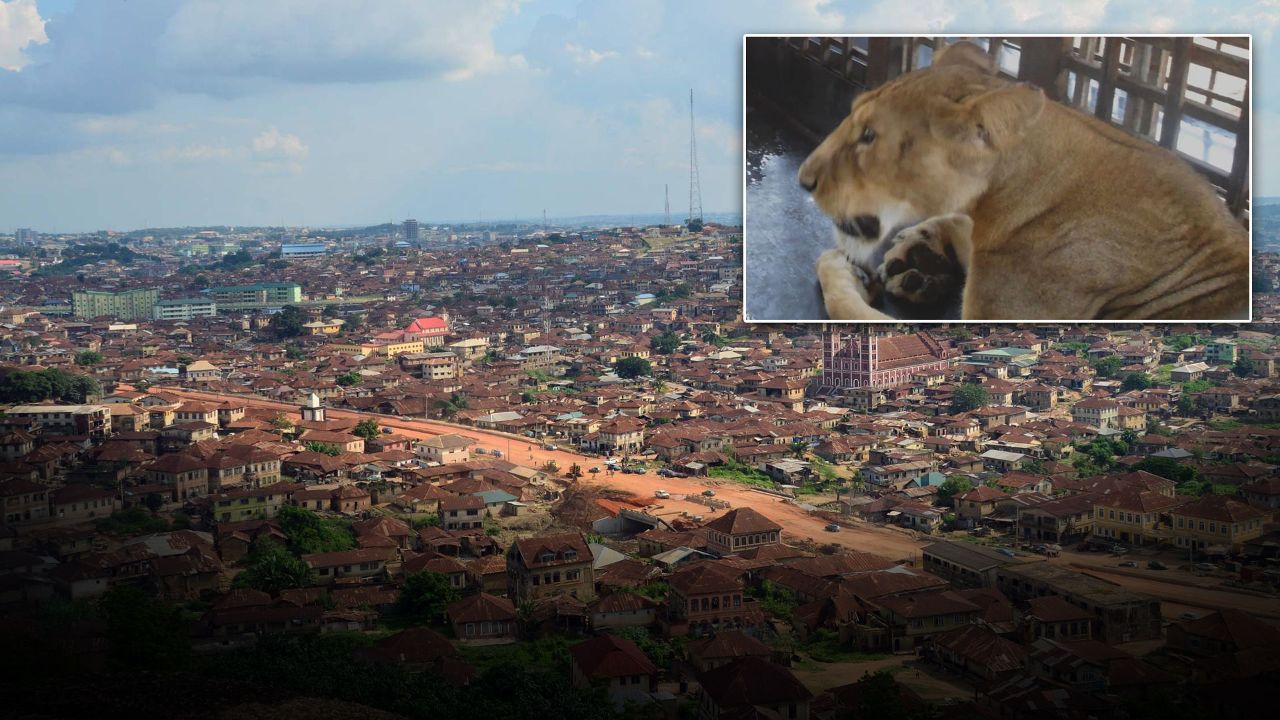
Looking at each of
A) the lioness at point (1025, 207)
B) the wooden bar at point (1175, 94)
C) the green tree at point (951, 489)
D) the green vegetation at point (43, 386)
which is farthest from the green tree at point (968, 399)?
the green vegetation at point (43, 386)

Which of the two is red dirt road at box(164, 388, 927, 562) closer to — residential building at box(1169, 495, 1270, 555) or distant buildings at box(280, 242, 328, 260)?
residential building at box(1169, 495, 1270, 555)

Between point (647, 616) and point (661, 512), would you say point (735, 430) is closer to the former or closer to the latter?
point (661, 512)

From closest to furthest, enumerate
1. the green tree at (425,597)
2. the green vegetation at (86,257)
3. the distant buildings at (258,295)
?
the green tree at (425,597) → the distant buildings at (258,295) → the green vegetation at (86,257)

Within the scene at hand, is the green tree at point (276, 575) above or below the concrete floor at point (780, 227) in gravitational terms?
below

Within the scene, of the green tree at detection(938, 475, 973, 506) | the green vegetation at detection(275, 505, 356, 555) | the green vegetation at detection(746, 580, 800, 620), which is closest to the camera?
the green vegetation at detection(746, 580, 800, 620)

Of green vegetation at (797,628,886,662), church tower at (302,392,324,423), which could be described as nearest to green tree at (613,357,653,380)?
church tower at (302,392,324,423)

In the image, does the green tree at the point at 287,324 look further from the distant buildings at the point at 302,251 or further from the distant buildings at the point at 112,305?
the distant buildings at the point at 302,251
